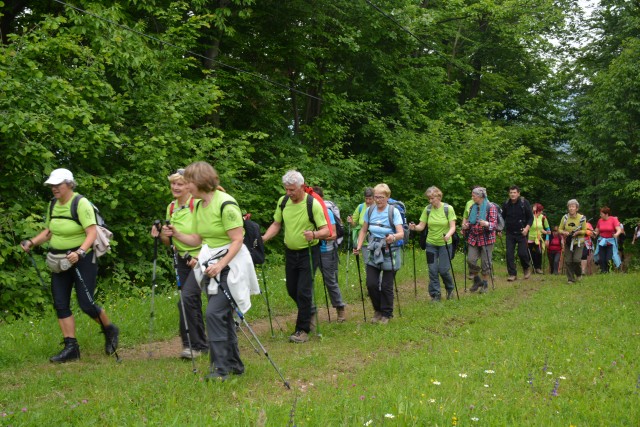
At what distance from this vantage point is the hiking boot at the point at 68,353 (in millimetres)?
7102

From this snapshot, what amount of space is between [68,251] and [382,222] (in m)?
4.35

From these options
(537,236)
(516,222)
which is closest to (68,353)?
(516,222)

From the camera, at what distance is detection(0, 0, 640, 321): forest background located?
11133 mm

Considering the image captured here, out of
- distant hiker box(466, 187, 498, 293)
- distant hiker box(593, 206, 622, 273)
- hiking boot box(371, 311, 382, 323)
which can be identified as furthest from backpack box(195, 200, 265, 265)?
distant hiker box(593, 206, 622, 273)

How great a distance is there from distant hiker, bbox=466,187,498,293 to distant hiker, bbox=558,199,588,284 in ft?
8.82

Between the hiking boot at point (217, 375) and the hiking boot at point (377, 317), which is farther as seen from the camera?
the hiking boot at point (377, 317)

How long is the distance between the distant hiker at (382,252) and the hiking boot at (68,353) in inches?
161

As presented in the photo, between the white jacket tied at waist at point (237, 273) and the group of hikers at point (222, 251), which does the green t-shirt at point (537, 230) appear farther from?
the white jacket tied at waist at point (237, 273)

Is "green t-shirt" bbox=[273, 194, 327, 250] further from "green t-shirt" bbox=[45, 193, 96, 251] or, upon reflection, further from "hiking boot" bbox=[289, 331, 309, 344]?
"green t-shirt" bbox=[45, 193, 96, 251]

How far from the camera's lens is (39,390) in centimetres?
583

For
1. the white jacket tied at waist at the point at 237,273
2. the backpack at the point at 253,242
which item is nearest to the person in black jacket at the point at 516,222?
the backpack at the point at 253,242

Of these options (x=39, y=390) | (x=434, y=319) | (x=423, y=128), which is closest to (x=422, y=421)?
(x=39, y=390)

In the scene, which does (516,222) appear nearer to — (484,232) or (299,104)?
(484,232)

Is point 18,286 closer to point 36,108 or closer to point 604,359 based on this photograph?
point 36,108
